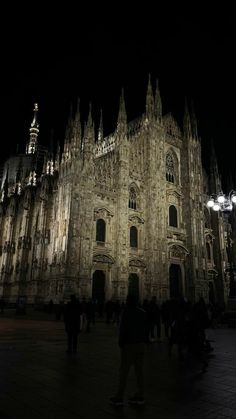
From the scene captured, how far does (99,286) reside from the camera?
104 feet

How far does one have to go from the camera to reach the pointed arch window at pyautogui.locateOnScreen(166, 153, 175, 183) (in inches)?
1685

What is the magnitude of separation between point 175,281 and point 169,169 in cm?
1500

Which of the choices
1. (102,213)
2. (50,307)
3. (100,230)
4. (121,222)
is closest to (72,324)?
(50,307)

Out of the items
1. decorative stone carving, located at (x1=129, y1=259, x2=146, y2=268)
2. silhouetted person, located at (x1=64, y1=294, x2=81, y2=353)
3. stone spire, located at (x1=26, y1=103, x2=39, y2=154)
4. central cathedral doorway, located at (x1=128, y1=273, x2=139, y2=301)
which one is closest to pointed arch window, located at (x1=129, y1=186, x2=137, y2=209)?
decorative stone carving, located at (x1=129, y1=259, x2=146, y2=268)

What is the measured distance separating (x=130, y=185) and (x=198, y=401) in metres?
32.6

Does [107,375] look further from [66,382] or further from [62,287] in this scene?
[62,287]

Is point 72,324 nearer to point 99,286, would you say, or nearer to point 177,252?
point 99,286

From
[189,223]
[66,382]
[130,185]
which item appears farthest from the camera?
[189,223]

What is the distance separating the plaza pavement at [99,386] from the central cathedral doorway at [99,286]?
22.0 meters

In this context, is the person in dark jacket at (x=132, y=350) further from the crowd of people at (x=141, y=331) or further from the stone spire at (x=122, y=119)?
the stone spire at (x=122, y=119)

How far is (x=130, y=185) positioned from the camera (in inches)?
1462

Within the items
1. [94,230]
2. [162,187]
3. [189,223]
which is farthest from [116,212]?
[189,223]

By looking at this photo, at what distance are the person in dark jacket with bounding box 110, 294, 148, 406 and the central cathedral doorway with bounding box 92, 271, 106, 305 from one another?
2685 cm

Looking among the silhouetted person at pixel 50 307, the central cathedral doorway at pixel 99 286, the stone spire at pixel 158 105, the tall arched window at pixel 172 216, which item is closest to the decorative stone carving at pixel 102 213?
the central cathedral doorway at pixel 99 286
